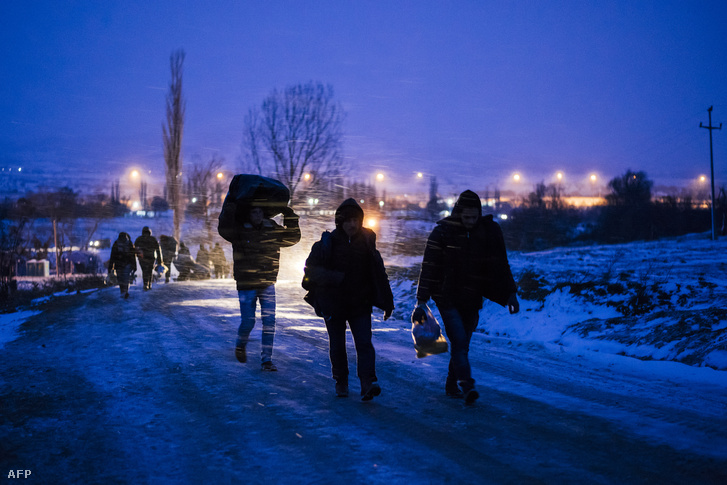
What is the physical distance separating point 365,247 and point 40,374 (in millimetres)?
4105

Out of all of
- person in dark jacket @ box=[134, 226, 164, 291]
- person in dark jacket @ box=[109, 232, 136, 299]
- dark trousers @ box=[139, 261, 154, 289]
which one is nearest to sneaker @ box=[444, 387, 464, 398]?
→ person in dark jacket @ box=[109, 232, 136, 299]

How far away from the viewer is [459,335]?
17.4 ft

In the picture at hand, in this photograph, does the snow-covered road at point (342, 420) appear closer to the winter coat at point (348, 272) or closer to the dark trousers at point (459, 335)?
the dark trousers at point (459, 335)

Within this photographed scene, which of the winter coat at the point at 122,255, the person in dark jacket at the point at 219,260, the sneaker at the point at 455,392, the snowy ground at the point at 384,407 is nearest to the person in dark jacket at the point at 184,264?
the person in dark jacket at the point at 219,260

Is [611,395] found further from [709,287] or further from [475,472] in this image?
[709,287]

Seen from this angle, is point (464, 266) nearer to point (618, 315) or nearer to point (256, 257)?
point (256, 257)

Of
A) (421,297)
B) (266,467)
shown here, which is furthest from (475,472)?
(421,297)

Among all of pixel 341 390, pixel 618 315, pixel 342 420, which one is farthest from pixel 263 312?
pixel 618 315

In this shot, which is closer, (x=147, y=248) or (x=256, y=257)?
(x=256, y=257)

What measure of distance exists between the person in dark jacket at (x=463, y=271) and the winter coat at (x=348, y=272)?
439 mm

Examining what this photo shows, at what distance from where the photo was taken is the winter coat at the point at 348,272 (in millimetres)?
5359

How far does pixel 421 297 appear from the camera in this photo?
5.34m

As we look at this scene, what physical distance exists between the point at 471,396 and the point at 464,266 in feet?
3.81

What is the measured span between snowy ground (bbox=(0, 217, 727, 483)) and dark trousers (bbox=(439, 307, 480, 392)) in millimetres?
302
